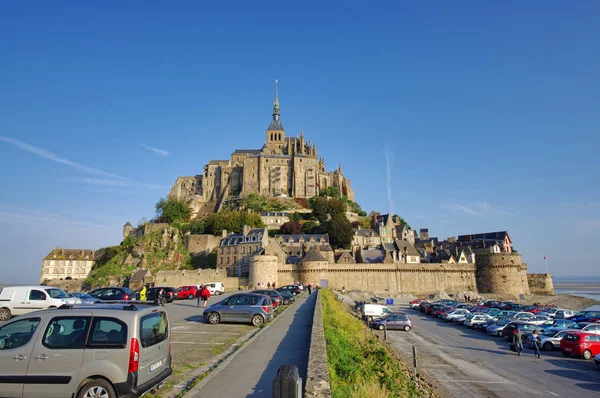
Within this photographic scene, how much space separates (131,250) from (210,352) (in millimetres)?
61926

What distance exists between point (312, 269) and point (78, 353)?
5426cm

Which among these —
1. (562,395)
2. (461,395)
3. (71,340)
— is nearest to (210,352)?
(71,340)

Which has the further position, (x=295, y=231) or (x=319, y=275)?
(x=295, y=231)

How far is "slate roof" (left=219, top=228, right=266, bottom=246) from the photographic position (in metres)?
60.5

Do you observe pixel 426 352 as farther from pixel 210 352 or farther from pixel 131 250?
pixel 131 250

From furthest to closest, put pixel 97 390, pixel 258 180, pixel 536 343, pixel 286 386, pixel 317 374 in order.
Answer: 1. pixel 258 180
2. pixel 536 343
3. pixel 317 374
4. pixel 97 390
5. pixel 286 386

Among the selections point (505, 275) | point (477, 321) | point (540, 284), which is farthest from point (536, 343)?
point (540, 284)

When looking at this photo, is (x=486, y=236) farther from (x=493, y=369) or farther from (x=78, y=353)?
(x=78, y=353)

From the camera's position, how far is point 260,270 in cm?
5356

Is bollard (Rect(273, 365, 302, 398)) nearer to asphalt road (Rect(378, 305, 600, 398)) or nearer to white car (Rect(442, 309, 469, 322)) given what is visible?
asphalt road (Rect(378, 305, 600, 398))

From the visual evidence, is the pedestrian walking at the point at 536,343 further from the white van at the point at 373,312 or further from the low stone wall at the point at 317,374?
the low stone wall at the point at 317,374

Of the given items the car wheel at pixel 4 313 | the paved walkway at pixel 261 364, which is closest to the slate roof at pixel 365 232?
the paved walkway at pixel 261 364

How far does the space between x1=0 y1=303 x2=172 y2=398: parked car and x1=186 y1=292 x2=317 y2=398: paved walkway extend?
133cm

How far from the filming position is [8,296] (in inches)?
567
